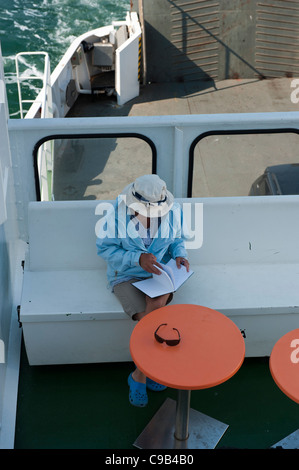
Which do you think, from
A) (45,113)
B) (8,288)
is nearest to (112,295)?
(8,288)

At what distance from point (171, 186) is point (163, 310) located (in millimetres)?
1497

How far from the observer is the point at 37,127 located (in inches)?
165

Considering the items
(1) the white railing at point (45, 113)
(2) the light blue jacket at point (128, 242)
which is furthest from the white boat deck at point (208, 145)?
(2) the light blue jacket at point (128, 242)

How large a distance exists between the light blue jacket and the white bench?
263mm

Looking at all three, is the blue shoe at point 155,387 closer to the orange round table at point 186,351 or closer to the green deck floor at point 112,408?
the green deck floor at point 112,408

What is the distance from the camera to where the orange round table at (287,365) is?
2.71 metres

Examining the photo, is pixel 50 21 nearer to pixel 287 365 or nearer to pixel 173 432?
pixel 173 432

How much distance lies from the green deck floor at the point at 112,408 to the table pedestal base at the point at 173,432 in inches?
1.8

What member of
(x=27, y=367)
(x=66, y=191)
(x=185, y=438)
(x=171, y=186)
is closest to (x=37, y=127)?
(x=171, y=186)

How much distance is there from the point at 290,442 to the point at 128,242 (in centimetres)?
148

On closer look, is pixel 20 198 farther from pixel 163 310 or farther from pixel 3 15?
pixel 3 15

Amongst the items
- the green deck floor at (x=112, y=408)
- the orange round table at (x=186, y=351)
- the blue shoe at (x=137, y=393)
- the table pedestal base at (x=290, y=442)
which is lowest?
the green deck floor at (x=112, y=408)

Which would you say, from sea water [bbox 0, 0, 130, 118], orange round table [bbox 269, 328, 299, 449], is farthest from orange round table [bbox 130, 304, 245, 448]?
sea water [bbox 0, 0, 130, 118]

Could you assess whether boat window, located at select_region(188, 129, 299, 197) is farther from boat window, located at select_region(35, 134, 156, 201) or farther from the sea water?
the sea water
